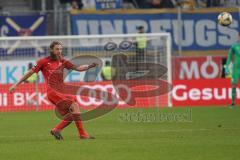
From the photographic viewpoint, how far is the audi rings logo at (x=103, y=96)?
88.6 ft

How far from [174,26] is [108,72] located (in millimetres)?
4717

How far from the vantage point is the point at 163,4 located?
108ft

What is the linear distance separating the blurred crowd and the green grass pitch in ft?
29.1

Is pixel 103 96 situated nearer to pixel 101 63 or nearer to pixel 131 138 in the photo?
pixel 101 63

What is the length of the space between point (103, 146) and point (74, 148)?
0.66 m

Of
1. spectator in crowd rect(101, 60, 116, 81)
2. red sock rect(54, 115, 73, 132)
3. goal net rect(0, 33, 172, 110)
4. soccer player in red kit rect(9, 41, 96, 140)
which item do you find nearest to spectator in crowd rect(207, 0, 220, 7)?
goal net rect(0, 33, 172, 110)

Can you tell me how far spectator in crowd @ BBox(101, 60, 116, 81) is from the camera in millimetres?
28141

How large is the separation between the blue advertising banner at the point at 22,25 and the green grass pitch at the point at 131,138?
7.12 meters

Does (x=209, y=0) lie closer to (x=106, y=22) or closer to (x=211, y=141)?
(x=106, y=22)

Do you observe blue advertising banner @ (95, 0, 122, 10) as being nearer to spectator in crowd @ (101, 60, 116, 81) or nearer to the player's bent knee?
spectator in crowd @ (101, 60, 116, 81)

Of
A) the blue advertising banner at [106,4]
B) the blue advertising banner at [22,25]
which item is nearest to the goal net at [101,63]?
the blue advertising banner at [22,25]

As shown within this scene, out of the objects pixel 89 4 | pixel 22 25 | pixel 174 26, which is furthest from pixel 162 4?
pixel 22 25

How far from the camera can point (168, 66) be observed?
91.4 feet

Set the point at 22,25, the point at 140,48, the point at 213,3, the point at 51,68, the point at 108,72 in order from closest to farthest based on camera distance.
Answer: the point at 51,68 < the point at 108,72 < the point at 140,48 < the point at 22,25 < the point at 213,3
